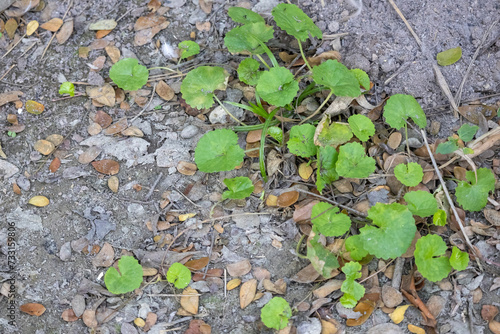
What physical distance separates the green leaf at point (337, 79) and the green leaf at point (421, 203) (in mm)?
521

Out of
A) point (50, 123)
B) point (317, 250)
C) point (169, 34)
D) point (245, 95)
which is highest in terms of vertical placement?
point (169, 34)

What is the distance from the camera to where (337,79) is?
1892mm

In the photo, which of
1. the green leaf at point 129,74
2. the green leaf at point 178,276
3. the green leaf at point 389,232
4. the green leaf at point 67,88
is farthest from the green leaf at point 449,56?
the green leaf at point 67,88

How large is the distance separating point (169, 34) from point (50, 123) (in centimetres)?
82

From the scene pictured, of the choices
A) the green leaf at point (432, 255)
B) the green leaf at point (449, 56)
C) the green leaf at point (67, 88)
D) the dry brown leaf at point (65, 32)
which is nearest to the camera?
the green leaf at point (432, 255)

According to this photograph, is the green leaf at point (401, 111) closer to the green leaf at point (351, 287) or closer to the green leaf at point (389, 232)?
the green leaf at point (389, 232)

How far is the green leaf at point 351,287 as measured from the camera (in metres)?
1.71

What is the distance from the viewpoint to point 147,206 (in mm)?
1992

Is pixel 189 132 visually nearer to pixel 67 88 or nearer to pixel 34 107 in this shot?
pixel 67 88

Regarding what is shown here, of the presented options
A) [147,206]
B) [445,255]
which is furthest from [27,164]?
[445,255]

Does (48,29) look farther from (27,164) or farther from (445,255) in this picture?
(445,255)

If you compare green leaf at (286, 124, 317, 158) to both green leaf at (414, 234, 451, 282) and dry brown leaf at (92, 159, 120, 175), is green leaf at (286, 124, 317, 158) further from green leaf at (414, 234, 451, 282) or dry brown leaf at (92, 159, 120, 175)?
dry brown leaf at (92, 159, 120, 175)

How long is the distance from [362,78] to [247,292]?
1.16 meters

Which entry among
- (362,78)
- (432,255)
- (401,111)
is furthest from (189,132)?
(432,255)
